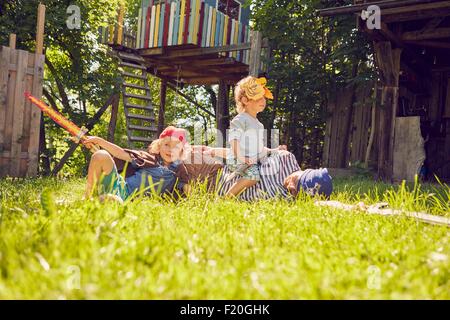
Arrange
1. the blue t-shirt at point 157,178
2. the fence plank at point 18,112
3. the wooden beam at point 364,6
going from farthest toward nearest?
the wooden beam at point 364,6 < the fence plank at point 18,112 < the blue t-shirt at point 157,178

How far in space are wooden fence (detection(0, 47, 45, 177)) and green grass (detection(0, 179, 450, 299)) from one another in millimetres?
5653

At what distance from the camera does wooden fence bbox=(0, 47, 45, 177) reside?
26.2 feet

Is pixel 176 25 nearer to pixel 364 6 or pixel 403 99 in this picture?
pixel 364 6

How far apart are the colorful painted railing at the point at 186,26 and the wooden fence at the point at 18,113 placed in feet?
15.5

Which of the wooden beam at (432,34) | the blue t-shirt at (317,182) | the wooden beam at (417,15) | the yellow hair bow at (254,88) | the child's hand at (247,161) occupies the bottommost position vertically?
the blue t-shirt at (317,182)

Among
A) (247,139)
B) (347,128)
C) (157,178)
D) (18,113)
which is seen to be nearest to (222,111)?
(347,128)

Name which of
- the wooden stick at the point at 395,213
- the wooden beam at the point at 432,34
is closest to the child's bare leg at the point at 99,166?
the wooden stick at the point at 395,213

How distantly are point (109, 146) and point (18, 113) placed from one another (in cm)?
428

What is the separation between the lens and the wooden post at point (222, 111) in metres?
13.8

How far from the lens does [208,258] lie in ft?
6.67

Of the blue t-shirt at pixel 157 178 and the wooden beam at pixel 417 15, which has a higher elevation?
the wooden beam at pixel 417 15

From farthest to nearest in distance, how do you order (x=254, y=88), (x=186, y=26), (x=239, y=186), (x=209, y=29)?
(x=209, y=29) → (x=186, y=26) → (x=254, y=88) → (x=239, y=186)

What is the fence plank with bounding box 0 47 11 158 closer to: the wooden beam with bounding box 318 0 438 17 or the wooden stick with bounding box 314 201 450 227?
the wooden beam with bounding box 318 0 438 17

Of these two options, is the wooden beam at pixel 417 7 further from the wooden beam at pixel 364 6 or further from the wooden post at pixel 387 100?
the wooden post at pixel 387 100
